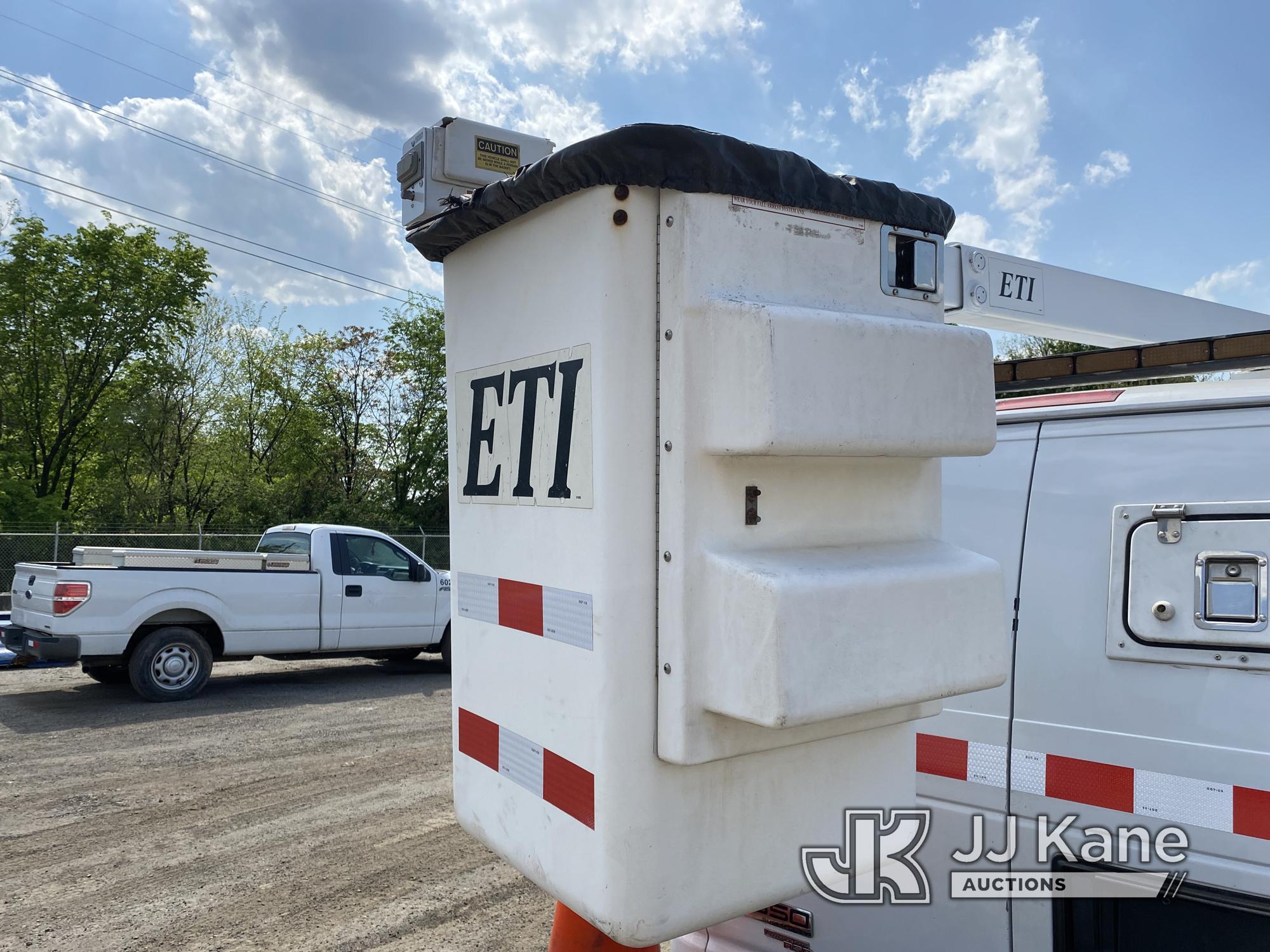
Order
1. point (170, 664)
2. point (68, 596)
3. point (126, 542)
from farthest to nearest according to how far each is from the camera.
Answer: point (126, 542) < point (170, 664) < point (68, 596)

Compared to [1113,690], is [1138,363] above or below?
above

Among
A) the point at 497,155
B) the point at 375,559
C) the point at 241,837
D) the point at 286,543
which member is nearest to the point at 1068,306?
the point at 497,155

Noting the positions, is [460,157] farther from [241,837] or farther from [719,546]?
[241,837]

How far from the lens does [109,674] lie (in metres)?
10.4

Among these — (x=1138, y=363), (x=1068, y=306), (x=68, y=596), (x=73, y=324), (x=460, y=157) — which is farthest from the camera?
(x=73, y=324)

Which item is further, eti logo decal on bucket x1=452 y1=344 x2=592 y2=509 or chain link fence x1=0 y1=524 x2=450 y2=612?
chain link fence x1=0 y1=524 x2=450 y2=612

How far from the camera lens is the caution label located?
2854mm

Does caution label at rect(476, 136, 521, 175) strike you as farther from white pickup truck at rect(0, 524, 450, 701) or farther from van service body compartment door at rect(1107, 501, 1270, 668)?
white pickup truck at rect(0, 524, 450, 701)

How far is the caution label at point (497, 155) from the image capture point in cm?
285

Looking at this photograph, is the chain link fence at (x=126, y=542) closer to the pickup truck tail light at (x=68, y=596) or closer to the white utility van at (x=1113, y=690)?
the pickup truck tail light at (x=68, y=596)

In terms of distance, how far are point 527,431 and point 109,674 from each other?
1045 cm

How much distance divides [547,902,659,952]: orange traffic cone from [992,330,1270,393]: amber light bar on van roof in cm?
234

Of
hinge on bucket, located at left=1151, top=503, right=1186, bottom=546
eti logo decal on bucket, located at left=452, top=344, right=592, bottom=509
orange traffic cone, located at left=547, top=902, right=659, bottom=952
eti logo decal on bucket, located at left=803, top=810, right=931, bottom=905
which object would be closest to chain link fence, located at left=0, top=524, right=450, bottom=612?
eti logo decal on bucket, located at left=452, top=344, right=592, bottom=509

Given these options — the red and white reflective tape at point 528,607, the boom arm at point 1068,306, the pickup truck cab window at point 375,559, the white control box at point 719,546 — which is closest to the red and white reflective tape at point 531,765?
the white control box at point 719,546
